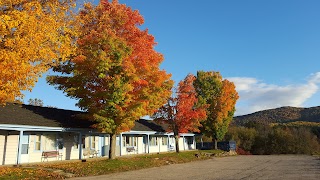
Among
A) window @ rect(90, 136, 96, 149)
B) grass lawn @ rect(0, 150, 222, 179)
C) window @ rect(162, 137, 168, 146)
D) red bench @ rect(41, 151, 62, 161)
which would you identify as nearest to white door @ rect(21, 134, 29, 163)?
red bench @ rect(41, 151, 62, 161)

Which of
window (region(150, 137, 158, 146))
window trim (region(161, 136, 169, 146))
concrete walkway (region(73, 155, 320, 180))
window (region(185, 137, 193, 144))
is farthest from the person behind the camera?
window (region(185, 137, 193, 144))

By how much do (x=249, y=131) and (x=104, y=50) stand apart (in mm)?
42708

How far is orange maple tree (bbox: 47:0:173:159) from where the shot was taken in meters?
21.9

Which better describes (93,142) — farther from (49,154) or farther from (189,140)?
(189,140)

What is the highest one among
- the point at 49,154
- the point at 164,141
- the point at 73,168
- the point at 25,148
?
the point at 164,141

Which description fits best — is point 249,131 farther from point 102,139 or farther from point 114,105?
point 114,105

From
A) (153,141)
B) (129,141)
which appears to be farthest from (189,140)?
(129,141)

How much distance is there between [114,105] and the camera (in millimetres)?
22344

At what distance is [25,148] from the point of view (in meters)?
22.8

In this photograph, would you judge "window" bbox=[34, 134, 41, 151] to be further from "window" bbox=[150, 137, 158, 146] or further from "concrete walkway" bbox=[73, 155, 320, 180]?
"window" bbox=[150, 137, 158, 146]

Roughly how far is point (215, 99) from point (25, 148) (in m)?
31.7

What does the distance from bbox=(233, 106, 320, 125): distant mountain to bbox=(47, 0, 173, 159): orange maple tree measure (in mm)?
107914

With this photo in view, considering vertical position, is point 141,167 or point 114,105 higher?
point 114,105

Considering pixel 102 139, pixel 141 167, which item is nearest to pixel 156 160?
pixel 141 167
